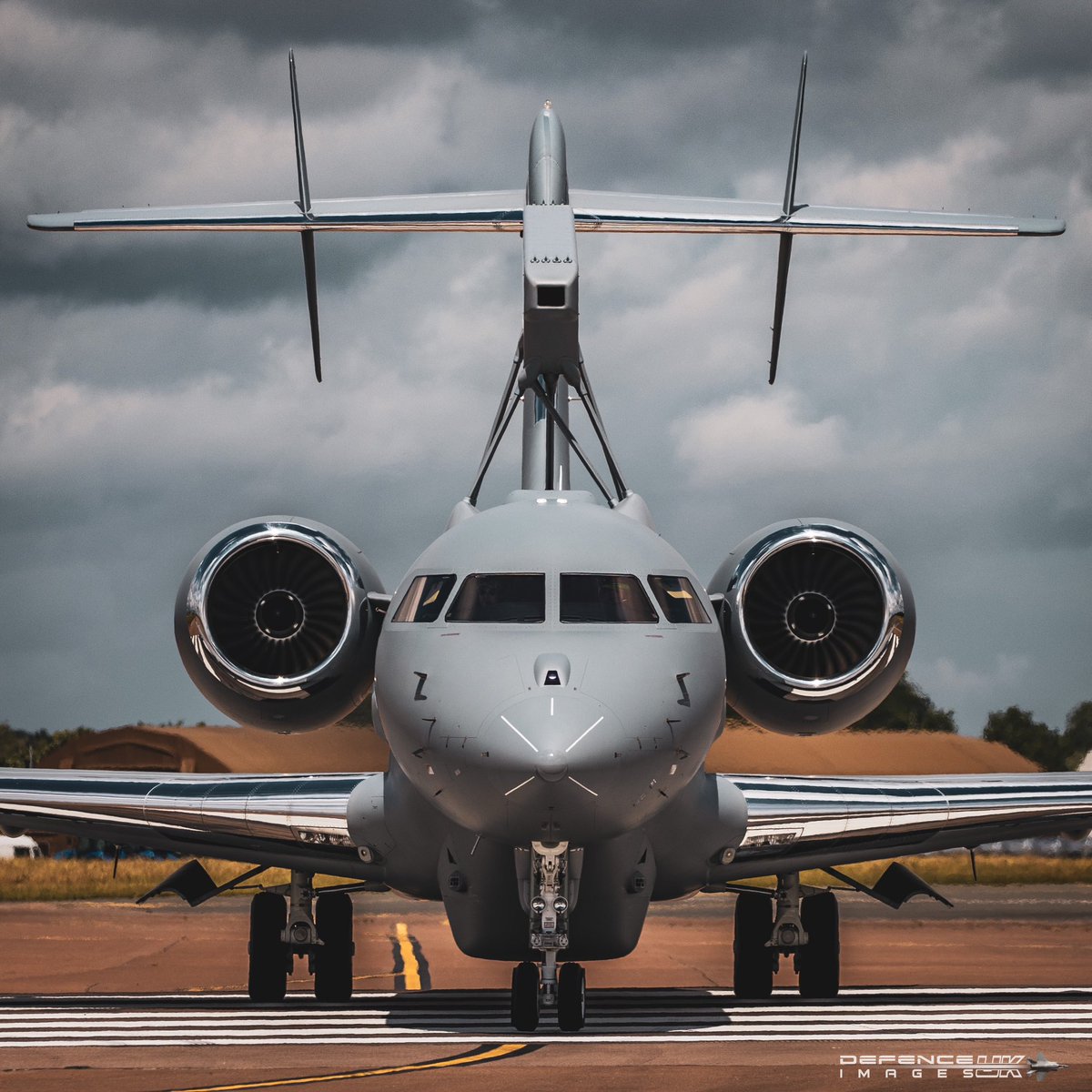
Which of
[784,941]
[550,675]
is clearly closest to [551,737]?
[550,675]

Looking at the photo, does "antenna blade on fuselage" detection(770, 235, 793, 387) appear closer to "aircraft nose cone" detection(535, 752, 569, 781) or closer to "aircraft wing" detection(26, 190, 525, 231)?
"aircraft wing" detection(26, 190, 525, 231)

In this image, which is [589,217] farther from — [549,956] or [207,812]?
[549,956]

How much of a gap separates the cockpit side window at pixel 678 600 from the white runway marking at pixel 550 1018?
2941 mm

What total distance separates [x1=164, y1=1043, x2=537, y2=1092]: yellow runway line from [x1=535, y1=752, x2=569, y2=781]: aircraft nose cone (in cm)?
200

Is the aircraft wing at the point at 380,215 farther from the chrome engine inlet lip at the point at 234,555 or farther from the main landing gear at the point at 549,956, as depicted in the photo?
the main landing gear at the point at 549,956

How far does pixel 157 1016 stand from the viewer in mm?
15273

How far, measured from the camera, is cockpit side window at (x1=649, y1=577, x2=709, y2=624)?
1287cm

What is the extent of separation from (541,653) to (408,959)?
11.9m

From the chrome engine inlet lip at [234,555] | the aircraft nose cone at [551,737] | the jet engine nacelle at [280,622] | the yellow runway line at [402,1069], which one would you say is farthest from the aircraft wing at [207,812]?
the aircraft nose cone at [551,737]

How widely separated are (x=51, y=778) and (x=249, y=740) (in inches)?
1006

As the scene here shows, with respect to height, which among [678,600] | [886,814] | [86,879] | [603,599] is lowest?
[886,814]

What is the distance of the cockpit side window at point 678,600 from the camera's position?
1287 centimetres

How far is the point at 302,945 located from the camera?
1686 centimetres

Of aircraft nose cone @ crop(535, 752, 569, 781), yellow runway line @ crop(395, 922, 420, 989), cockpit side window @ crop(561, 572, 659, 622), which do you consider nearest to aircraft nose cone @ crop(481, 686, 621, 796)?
aircraft nose cone @ crop(535, 752, 569, 781)
